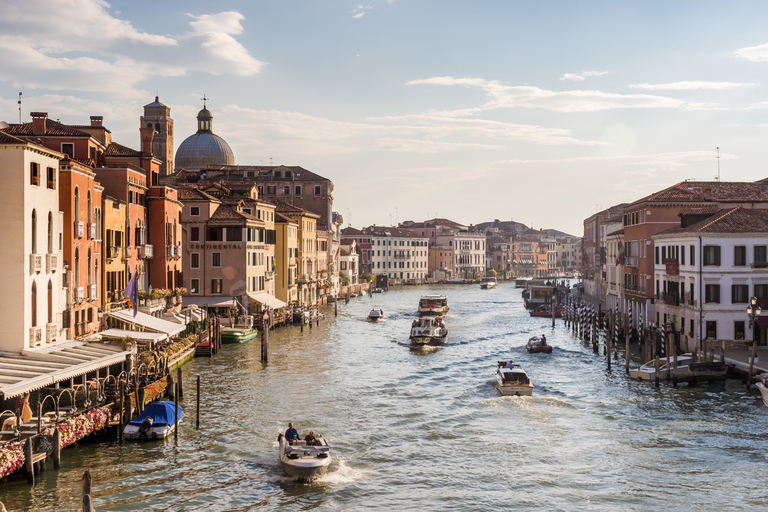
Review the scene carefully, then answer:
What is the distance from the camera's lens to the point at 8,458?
1812cm

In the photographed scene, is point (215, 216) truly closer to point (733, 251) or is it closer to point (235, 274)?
point (235, 274)

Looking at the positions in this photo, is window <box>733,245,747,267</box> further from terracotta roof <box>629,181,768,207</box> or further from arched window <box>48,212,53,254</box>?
arched window <box>48,212,53,254</box>

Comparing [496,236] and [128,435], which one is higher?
[496,236]

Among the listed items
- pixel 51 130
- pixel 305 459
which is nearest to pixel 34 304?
pixel 51 130

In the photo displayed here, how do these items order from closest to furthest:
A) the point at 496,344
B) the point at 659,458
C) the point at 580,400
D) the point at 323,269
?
the point at 659,458, the point at 580,400, the point at 496,344, the point at 323,269

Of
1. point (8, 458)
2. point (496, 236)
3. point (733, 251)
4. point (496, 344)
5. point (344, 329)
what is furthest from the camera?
point (496, 236)

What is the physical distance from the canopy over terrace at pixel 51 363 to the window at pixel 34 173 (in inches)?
203

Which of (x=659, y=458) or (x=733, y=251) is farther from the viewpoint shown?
(x=733, y=251)

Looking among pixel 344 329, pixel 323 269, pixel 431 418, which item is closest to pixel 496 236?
pixel 323 269

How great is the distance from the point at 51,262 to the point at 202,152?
67.9m

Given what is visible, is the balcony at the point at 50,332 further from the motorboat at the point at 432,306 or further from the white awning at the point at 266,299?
the motorboat at the point at 432,306

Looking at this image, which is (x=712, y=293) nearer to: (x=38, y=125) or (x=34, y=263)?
(x=34, y=263)

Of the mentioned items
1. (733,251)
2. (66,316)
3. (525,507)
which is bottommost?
(525,507)

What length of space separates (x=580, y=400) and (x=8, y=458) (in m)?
19.4
